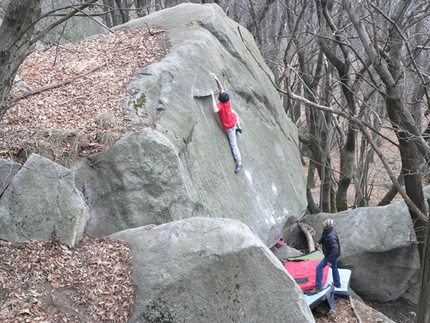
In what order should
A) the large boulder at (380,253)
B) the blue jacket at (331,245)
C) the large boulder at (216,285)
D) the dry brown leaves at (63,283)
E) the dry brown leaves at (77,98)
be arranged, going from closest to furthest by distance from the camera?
1. the dry brown leaves at (63,283)
2. the large boulder at (216,285)
3. the dry brown leaves at (77,98)
4. the blue jacket at (331,245)
5. the large boulder at (380,253)

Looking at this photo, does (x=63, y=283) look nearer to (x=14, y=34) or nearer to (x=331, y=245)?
(x=14, y=34)

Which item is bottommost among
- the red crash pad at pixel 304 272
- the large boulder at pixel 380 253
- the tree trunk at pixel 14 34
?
the large boulder at pixel 380 253

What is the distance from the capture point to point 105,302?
5.39 metres

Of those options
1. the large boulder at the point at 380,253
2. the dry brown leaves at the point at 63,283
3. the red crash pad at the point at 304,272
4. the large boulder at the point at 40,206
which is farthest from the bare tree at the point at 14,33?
the large boulder at the point at 380,253

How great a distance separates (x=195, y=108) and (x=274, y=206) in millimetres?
2809

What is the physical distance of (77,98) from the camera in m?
8.81

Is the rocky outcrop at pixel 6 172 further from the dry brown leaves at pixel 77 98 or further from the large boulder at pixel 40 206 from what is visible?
the dry brown leaves at pixel 77 98

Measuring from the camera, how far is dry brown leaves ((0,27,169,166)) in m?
7.41

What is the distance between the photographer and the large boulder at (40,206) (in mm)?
5820

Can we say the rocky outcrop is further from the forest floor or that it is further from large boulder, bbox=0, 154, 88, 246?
the forest floor

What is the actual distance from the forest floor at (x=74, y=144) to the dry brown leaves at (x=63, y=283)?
0.03 feet

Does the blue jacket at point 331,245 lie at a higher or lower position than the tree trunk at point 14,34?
lower

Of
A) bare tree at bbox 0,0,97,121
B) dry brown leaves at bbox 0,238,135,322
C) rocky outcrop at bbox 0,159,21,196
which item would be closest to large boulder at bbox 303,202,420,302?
dry brown leaves at bbox 0,238,135,322

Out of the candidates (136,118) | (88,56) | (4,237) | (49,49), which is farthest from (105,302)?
(49,49)
